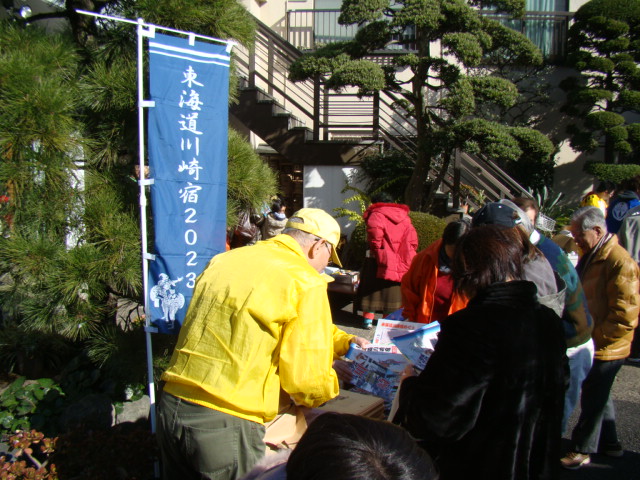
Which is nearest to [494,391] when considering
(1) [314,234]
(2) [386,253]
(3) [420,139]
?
(1) [314,234]

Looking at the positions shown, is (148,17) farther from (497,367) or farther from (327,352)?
(497,367)

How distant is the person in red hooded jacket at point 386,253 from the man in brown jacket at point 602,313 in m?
2.65

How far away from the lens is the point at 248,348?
79.4 inches

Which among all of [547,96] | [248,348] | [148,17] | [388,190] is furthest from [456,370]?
[547,96]

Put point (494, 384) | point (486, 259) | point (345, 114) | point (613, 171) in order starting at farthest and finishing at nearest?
point (613, 171), point (345, 114), point (486, 259), point (494, 384)

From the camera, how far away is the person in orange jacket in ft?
11.6

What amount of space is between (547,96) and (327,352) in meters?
12.6

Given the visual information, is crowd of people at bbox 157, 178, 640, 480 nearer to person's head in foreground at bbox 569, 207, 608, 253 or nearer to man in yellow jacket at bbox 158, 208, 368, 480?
man in yellow jacket at bbox 158, 208, 368, 480

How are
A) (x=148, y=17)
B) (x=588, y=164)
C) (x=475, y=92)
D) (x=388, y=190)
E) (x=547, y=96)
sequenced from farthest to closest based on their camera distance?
(x=547, y=96) → (x=588, y=164) → (x=388, y=190) → (x=475, y=92) → (x=148, y=17)

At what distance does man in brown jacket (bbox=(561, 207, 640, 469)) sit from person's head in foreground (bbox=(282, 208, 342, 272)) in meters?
2.16

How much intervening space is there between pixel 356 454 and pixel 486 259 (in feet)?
3.41

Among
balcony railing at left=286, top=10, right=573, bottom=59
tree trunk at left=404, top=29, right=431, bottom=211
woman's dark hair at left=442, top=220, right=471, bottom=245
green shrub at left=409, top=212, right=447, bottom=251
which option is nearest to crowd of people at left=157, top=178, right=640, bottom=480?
woman's dark hair at left=442, top=220, right=471, bottom=245

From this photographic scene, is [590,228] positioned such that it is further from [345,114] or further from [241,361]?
[345,114]

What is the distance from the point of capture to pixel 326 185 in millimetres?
10648
